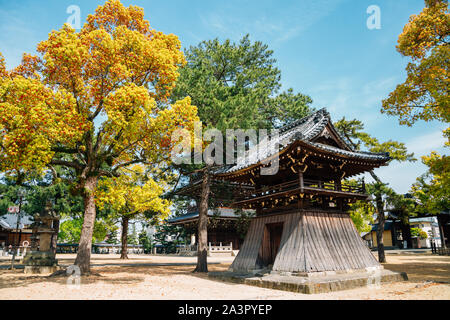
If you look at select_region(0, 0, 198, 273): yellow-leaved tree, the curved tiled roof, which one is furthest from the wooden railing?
Answer: select_region(0, 0, 198, 273): yellow-leaved tree

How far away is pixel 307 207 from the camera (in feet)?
40.6

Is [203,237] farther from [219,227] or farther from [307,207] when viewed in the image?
[219,227]

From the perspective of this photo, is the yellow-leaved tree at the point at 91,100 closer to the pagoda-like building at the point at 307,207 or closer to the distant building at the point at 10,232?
the pagoda-like building at the point at 307,207

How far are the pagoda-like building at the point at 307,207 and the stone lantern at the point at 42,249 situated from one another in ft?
36.0

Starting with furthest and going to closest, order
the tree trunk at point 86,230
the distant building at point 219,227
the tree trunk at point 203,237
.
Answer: the distant building at point 219,227, the tree trunk at point 203,237, the tree trunk at point 86,230

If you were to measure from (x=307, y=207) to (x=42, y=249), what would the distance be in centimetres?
1589

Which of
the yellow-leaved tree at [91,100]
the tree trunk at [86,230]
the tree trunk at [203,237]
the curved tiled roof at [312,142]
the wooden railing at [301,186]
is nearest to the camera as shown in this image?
the yellow-leaved tree at [91,100]

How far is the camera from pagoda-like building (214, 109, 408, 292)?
11.5 meters

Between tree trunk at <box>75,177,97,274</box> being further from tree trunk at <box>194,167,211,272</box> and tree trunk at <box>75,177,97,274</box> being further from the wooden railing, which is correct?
the wooden railing

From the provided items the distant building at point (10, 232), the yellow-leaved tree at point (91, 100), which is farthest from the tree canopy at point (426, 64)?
the distant building at point (10, 232)

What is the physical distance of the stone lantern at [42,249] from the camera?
52.1 feet
